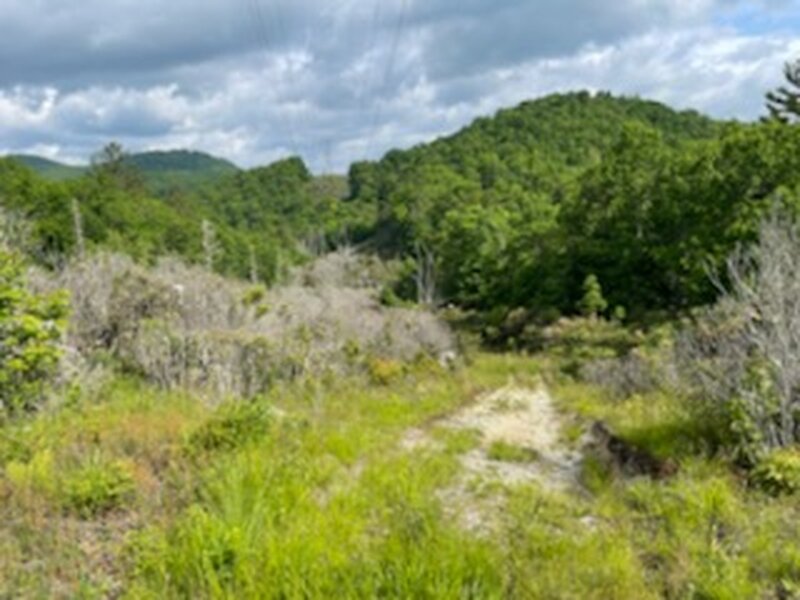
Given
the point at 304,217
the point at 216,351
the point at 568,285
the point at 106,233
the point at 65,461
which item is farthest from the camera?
the point at 304,217

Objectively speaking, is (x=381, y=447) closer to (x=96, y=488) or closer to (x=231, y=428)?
(x=231, y=428)

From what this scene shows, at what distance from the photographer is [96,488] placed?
254 inches

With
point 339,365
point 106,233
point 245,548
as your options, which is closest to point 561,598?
point 245,548

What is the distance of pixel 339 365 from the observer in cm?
2045

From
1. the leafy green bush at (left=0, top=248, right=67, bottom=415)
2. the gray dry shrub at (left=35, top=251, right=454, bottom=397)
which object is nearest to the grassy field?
the leafy green bush at (left=0, top=248, right=67, bottom=415)

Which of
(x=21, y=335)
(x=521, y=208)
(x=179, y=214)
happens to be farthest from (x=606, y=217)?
(x=179, y=214)

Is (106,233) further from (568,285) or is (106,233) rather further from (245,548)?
(245,548)

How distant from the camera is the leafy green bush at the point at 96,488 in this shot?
Result: 6.42m

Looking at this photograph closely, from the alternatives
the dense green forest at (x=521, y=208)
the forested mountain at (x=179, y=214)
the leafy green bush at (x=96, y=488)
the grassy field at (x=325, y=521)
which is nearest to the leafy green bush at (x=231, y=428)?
the grassy field at (x=325, y=521)

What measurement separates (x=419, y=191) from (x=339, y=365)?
69067mm

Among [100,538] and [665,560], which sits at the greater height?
[100,538]

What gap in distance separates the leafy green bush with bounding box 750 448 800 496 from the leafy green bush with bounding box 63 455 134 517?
6.23 meters

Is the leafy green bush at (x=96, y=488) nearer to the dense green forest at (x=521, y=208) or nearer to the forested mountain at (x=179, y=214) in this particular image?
Result: the dense green forest at (x=521, y=208)

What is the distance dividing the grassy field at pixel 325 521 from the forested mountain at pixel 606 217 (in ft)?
24.8
